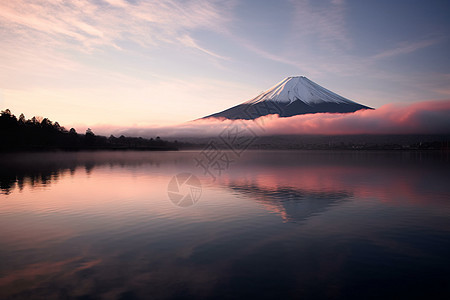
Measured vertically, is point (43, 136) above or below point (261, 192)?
above

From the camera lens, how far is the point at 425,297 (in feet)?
34.0

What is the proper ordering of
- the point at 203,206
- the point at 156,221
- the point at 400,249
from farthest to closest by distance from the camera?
1. the point at 203,206
2. the point at 156,221
3. the point at 400,249

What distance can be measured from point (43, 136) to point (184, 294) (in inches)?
7868

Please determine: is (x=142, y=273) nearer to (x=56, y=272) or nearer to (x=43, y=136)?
(x=56, y=272)

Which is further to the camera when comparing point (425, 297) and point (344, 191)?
point (344, 191)

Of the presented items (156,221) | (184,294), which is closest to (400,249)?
(184,294)

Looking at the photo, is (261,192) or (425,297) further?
(261,192)

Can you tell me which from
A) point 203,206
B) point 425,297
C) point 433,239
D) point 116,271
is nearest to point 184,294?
point 116,271

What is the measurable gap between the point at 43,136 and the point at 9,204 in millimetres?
175604

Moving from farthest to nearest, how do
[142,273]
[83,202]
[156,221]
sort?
[83,202] < [156,221] < [142,273]

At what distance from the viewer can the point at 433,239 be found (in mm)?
16969

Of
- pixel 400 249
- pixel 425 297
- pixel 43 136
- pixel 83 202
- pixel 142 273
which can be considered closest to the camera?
pixel 425 297

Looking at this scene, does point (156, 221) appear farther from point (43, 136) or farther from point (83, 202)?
point (43, 136)

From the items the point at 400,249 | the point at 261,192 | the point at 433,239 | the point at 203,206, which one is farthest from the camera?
the point at 261,192
